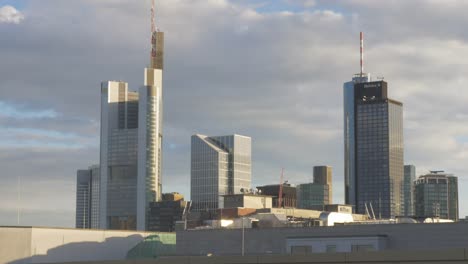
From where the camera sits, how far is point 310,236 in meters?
103

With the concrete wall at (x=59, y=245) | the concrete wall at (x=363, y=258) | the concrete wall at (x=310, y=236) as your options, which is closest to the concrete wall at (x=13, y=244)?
the concrete wall at (x=59, y=245)

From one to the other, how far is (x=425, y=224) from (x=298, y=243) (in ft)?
47.3

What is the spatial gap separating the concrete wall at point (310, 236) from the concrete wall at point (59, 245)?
1518 cm

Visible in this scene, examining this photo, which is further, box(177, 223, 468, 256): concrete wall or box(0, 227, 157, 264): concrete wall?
box(0, 227, 157, 264): concrete wall

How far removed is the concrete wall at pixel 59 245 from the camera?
115 metres

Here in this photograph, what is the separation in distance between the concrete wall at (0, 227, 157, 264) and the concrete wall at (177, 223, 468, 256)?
49.8ft

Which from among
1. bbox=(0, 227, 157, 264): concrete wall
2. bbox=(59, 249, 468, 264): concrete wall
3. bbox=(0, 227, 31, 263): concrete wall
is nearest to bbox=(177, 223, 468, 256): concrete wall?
bbox=(0, 227, 157, 264): concrete wall

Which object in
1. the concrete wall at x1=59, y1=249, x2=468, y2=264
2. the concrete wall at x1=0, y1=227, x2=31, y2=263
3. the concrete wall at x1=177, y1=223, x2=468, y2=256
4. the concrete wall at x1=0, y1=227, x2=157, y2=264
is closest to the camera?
the concrete wall at x1=59, y1=249, x2=468, y2=264

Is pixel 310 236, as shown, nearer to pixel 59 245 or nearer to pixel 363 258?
pixel 59 245

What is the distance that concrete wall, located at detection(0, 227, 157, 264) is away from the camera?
115062 millimetres

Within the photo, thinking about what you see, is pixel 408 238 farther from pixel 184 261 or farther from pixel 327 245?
pixel 184 261

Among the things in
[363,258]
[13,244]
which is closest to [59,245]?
[13,244]

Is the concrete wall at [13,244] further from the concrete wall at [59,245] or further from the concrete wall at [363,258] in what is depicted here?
the concrete wall at [363,258]

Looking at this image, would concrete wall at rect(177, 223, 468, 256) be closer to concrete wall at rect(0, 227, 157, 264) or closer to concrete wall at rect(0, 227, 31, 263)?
concrete wall at rect(0, 227, 157, 264)
